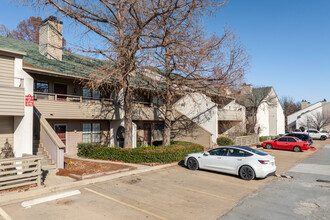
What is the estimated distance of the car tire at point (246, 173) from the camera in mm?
10188

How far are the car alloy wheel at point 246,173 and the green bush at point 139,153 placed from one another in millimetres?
4653

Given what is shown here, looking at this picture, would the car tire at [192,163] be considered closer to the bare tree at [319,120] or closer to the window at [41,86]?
the window at [41,86]

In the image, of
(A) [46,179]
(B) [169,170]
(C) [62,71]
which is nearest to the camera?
(A) [46,179]

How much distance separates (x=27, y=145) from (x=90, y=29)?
25.1 ft

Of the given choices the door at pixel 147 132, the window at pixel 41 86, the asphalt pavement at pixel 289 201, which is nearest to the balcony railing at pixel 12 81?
the window at pixel 41 86

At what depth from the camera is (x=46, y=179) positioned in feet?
31.2

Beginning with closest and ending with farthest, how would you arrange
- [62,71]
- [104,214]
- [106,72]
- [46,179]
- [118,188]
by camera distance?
[104,214] < [118,188] < [46,179] < [106,72] < [62,71]

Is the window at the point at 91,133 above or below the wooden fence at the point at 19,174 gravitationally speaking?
above

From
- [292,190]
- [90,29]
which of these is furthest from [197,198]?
[90,29]

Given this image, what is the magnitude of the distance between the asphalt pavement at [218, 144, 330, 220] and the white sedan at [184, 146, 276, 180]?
72cm

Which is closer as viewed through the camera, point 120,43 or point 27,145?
point 27,145

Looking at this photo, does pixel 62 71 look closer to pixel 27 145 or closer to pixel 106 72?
pixel 106 72

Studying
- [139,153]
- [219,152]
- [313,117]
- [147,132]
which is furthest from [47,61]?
[313,117]

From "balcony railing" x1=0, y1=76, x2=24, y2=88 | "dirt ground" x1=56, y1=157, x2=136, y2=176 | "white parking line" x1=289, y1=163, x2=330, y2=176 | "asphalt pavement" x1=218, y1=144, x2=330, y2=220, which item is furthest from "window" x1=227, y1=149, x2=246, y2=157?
"balcony railing" x1=0, y1=76, x2=24, y2=88
